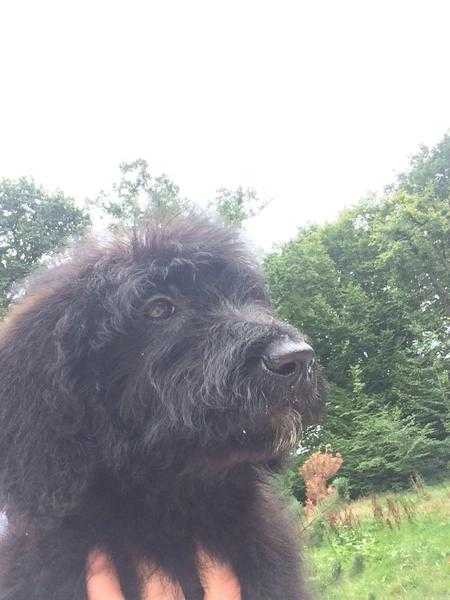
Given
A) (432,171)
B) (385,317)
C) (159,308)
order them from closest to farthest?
(159,308)
(385,317)
(432,171)

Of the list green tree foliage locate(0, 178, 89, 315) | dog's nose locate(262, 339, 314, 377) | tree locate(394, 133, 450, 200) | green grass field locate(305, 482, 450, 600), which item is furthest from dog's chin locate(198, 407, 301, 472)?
tree locate(394, 133, 450, 200)

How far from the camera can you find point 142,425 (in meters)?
2.13

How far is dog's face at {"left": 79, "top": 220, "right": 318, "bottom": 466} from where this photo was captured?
1.99 m

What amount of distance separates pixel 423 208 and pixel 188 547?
2369 centimetres

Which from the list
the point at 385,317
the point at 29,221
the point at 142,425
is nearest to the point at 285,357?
the point at 142,425

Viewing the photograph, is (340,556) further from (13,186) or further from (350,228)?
(350,228)

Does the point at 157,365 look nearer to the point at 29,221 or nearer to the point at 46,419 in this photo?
the point at 46,419

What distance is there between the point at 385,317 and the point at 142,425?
23947 mm

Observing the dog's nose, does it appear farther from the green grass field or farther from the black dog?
the green grass field

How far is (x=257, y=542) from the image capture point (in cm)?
236

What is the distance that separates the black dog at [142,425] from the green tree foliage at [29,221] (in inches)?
521

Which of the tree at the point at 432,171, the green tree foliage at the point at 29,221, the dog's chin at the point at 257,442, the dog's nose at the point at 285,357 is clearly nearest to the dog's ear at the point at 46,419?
the dog's chin at the point at 257,442

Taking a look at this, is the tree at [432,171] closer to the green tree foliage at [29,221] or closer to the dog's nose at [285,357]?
the green tree foliage at [29,221]

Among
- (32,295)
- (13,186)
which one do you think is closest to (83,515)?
(32,295)
